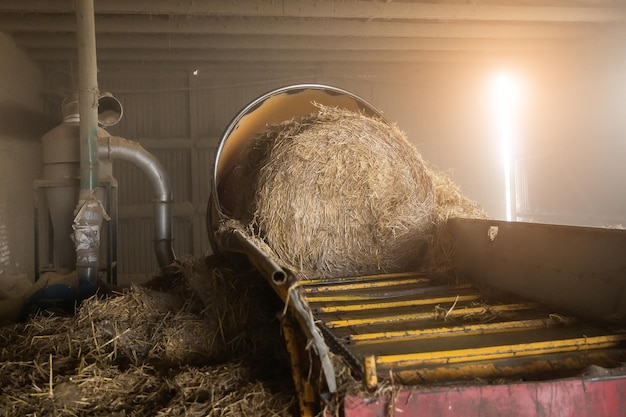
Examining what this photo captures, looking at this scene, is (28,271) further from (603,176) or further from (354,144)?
(603,176)

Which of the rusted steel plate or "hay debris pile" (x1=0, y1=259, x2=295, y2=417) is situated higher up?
the rusted steel plate

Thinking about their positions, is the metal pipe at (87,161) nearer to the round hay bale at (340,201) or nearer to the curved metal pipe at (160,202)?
the curved metal pipe at (160,202)

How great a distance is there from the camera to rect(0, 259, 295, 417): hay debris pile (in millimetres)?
2410

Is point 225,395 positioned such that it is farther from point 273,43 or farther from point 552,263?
point 273,43

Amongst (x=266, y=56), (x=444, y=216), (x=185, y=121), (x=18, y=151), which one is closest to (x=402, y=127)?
(x=266, y=56)

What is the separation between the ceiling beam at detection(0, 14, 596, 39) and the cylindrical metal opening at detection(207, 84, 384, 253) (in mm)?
2621

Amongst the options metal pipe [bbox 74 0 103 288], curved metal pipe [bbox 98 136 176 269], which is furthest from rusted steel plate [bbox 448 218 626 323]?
curved metal pipe [bbox 98 136 176 269]

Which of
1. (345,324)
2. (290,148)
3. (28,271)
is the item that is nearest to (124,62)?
(28,271)

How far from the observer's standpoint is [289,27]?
7098 millimetres

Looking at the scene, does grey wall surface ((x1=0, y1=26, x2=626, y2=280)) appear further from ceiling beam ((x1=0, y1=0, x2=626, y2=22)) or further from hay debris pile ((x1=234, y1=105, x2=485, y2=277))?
hay debris pile ((x1=234, y1=105, x2=485, y2=277))

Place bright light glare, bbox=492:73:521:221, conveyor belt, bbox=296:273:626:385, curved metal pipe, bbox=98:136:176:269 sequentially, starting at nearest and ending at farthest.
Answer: conveyor belt, bbox=296:273:626:385 < curved metal pipe, bbox=98:136:176:269 < bright light glare, bbox=492:73:521:221

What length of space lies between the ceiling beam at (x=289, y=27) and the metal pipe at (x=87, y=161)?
1.88 meters

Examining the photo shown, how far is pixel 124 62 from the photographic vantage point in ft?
27.5

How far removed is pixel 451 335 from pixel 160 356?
6.24 feet
